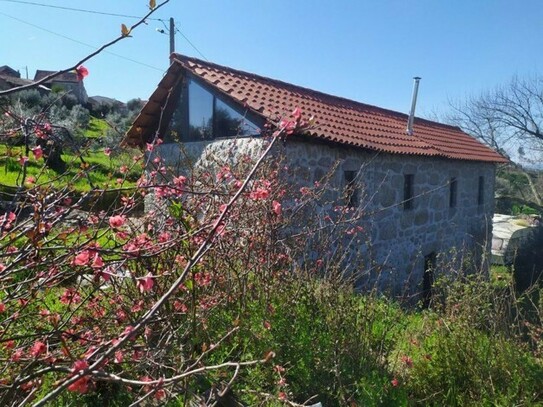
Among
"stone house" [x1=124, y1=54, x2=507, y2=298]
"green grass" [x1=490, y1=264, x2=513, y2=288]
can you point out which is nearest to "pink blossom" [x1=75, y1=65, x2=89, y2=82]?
"green grass" [x1=490, y1=264, x2=513, y2=288]

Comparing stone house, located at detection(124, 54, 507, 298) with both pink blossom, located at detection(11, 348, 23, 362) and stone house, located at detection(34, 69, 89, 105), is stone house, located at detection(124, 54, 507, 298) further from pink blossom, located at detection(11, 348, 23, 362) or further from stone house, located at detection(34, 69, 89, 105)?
pink blossom, located at detection(11, 348, 23, 362)

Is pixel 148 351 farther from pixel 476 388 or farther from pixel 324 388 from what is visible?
pixel 476 388

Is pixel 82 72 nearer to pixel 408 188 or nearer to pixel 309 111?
pixel 309 111

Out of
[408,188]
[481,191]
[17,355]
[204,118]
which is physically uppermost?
[204,118]

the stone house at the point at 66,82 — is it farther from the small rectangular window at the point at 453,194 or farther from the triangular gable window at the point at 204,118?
the small rectangular window at the point at 453,194

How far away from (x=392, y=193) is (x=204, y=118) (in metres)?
4.08

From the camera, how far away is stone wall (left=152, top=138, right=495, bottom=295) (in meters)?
7.31

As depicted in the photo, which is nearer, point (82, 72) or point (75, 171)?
point (82, 72)

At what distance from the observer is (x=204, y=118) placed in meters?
8.58

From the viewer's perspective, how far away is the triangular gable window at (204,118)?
789 centimetres

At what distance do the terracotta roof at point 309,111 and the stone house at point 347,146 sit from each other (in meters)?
0.02

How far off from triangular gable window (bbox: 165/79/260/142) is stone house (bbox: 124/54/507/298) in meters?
0.02

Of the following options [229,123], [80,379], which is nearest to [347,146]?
[229,123]

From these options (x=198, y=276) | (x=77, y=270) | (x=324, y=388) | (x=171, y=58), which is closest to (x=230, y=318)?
(x=198, y=276)
